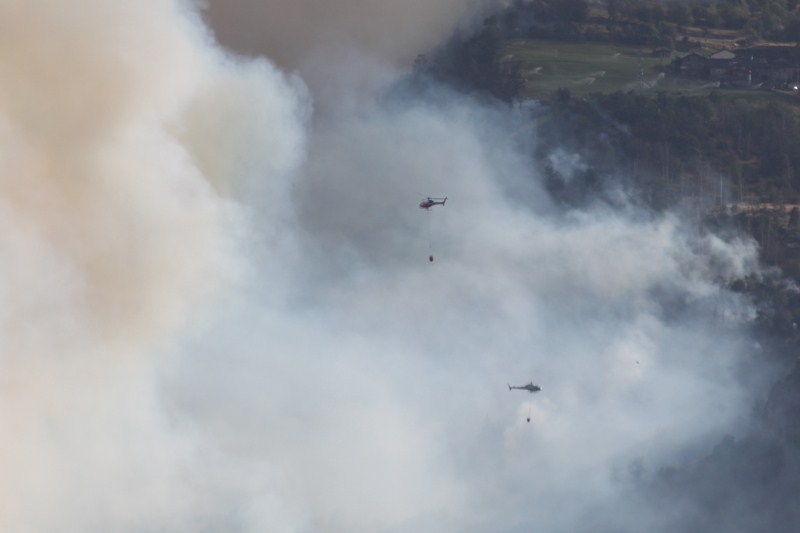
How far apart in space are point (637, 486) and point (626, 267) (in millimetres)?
9446

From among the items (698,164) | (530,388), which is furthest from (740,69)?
(530,388)

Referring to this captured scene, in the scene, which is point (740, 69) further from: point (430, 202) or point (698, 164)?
point (430, 202)

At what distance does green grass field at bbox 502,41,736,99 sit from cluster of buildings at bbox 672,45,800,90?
0.79 m

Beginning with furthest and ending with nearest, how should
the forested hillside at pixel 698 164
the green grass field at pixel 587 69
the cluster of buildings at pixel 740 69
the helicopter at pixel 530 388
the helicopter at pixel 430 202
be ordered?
1. the cluster of buildings at pixel 740 69
2. the green grass field at pixel 587 69
3. the helicopter at pixel 430 202
4. the helicopter at pixel 530 388
5. the forested hillside at pixel 698 164

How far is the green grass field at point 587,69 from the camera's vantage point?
85.4 meters

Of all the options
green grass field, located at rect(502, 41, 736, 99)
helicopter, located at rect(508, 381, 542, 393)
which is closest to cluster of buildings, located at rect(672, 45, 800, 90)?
green grass field, located at rect(502, 41, 736, 99)

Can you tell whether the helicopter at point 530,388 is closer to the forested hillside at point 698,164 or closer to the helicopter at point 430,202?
the forested hillside at point 698,164

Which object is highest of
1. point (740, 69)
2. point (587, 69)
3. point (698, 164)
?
point (740, 69)

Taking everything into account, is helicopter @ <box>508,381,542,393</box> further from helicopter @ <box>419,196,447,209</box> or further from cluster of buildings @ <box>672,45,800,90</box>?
cluster of buildings @ <box>672,45,800,90</box>

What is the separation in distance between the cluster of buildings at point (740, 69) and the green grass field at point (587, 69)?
79 centimetres

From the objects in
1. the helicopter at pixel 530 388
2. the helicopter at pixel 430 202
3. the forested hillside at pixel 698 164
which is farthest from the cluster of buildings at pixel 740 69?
the helicopter at pixel 530 388

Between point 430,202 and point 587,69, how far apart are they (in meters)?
14.9

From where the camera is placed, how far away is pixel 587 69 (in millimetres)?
86875

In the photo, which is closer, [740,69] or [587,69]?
[587,69]
